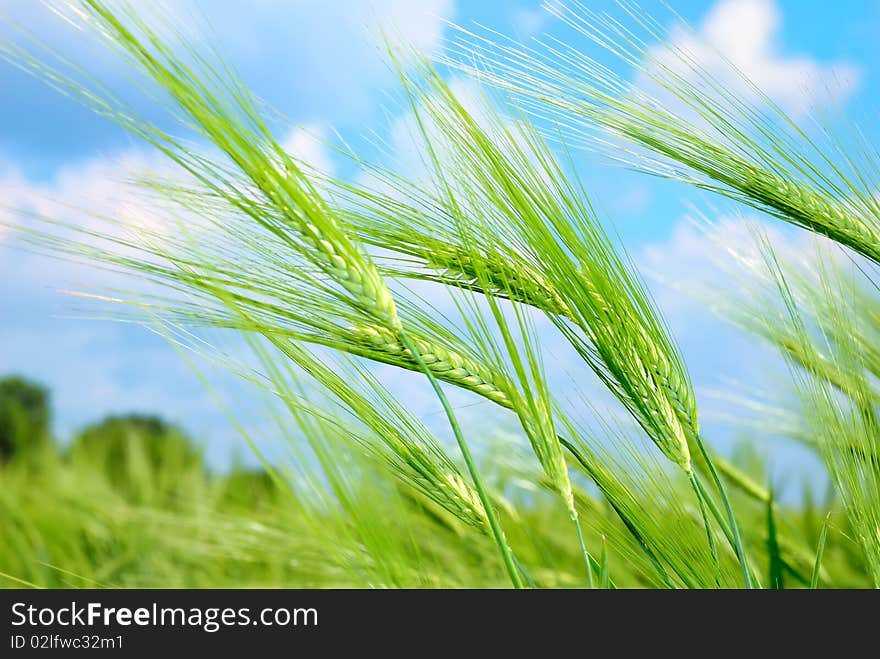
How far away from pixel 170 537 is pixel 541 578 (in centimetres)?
62

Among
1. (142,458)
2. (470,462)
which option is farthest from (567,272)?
(142,458)

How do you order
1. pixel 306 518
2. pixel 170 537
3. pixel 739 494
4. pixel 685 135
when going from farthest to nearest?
pixel 170 537 < pixel 739 494 < pixel 685 135 < pixel 306 518

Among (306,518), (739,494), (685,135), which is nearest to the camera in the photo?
(306,518)

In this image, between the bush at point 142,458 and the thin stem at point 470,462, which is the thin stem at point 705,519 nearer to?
the thin stem at point 470,462

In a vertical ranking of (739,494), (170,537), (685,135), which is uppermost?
(685,135)

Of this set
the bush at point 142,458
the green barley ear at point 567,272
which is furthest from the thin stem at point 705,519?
the bush at point 142,458

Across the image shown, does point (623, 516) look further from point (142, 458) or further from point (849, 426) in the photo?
point (142, 458)

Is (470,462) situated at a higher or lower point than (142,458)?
lower

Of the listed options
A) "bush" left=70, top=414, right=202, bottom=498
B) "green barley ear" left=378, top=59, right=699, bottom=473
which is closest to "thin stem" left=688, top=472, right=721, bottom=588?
"green barley ear" left=378, top=59, right=699, bottom=473

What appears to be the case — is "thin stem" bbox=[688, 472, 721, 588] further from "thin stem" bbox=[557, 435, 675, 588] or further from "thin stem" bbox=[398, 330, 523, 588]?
"thin stem" bbox=[398, 330, 523, 588]

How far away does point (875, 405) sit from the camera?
81 centimetres

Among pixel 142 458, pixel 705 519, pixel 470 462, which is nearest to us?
pixel 470 462
